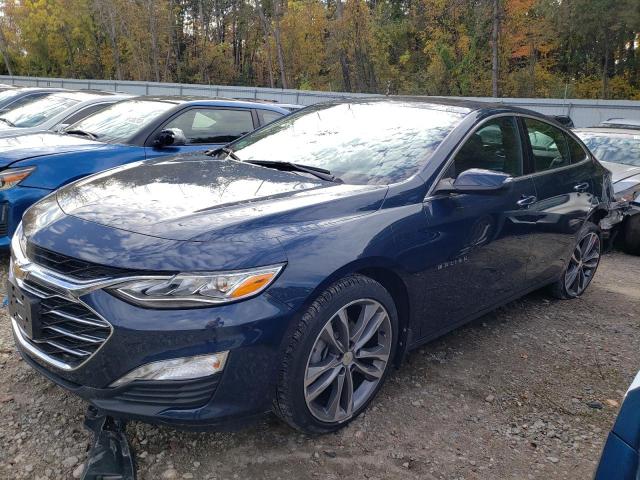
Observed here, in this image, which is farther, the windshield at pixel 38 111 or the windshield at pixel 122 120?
the windshield at pixel 38 111

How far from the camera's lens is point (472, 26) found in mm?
32594

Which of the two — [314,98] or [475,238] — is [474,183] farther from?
[314,98]

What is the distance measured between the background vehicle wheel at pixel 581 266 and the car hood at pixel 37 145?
4.24 meters

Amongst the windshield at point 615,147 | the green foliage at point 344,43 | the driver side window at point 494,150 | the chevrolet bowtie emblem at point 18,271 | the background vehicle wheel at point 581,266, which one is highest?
the green foliage at point 344,43

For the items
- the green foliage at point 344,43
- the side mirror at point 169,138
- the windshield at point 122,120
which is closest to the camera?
the side mirror at point 169,138

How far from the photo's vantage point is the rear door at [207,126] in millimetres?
5574

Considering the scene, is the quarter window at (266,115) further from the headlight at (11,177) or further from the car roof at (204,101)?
the headlight at (11,177)

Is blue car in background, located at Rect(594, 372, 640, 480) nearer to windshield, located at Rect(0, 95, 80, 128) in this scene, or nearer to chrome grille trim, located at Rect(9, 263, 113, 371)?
chrome grille trim, located at Rect(9, 263, 113, 371)

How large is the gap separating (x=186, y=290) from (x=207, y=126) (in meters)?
4.08

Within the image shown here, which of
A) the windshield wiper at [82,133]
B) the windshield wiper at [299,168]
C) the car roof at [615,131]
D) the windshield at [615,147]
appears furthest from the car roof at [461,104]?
the car roof at [615,131]

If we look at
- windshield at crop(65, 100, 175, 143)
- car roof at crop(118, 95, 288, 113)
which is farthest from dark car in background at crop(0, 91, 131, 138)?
car roof at crop(118, 95, 288, 113)

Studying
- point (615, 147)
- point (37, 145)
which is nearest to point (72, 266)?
point (37, 145)

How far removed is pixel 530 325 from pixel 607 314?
34.2 inches

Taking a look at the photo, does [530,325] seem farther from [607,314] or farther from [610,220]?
[610,220]
